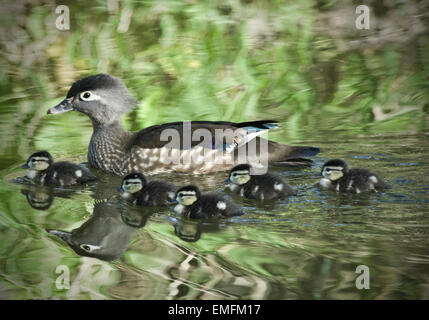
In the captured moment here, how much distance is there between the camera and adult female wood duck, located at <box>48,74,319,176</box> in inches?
250

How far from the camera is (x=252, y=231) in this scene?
4.81 m

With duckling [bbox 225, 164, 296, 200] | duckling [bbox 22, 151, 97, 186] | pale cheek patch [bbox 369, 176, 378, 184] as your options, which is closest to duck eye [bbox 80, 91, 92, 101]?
duckling [bbox 22, 151, 97, 186]

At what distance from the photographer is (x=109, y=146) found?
654cm

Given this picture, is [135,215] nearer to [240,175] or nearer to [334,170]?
[240,175]

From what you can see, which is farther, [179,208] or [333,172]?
[333,172]

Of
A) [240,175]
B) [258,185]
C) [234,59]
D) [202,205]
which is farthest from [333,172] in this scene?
[234,59]

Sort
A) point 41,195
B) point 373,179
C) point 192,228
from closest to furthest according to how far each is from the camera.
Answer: point 192,228 < point 373,179 < point 41,195

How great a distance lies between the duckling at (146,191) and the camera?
542 cm

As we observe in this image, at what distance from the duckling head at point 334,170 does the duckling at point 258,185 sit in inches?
11.7

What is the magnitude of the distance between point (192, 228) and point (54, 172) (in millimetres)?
1557

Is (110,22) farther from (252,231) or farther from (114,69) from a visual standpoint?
(252,231)

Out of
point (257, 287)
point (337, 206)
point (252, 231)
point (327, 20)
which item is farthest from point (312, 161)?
point (327, 20)

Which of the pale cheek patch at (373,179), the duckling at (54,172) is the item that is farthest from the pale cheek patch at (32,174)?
the pale cheek patch at (373,179)
